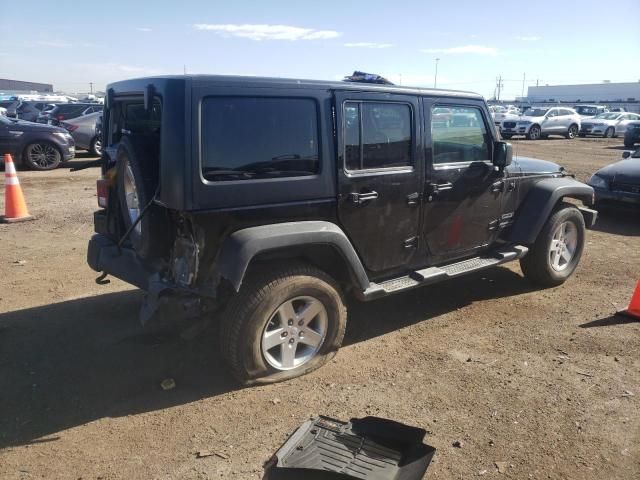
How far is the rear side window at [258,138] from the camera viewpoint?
3.10 meters

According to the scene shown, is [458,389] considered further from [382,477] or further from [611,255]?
[611,255]

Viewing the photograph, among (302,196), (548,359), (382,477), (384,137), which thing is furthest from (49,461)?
(548,359)

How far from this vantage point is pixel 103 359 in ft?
12.4

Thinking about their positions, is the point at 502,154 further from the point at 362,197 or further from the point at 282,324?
the point at 282,324

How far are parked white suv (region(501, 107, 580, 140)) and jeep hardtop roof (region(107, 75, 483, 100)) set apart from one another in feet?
77.5

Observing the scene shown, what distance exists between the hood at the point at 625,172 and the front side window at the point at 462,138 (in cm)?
507

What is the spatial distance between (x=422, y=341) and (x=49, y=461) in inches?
107

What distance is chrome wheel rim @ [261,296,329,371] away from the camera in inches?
136

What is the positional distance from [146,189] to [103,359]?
141 centimetres

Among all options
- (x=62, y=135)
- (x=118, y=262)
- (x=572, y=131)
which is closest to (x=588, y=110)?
(x=572, y=131)

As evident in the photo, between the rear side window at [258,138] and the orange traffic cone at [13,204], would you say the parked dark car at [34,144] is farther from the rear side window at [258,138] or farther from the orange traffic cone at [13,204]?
the rear side window at [258,138]

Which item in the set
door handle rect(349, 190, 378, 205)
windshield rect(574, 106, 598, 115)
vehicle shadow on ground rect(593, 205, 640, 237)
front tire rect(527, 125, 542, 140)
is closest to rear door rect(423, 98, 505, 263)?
door handle rect(349, 190, 378, 205)

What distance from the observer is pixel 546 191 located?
5.08 m

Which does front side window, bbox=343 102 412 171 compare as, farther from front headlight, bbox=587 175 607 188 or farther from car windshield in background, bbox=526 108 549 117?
car windshield in background, bbox=526 108 549 117
